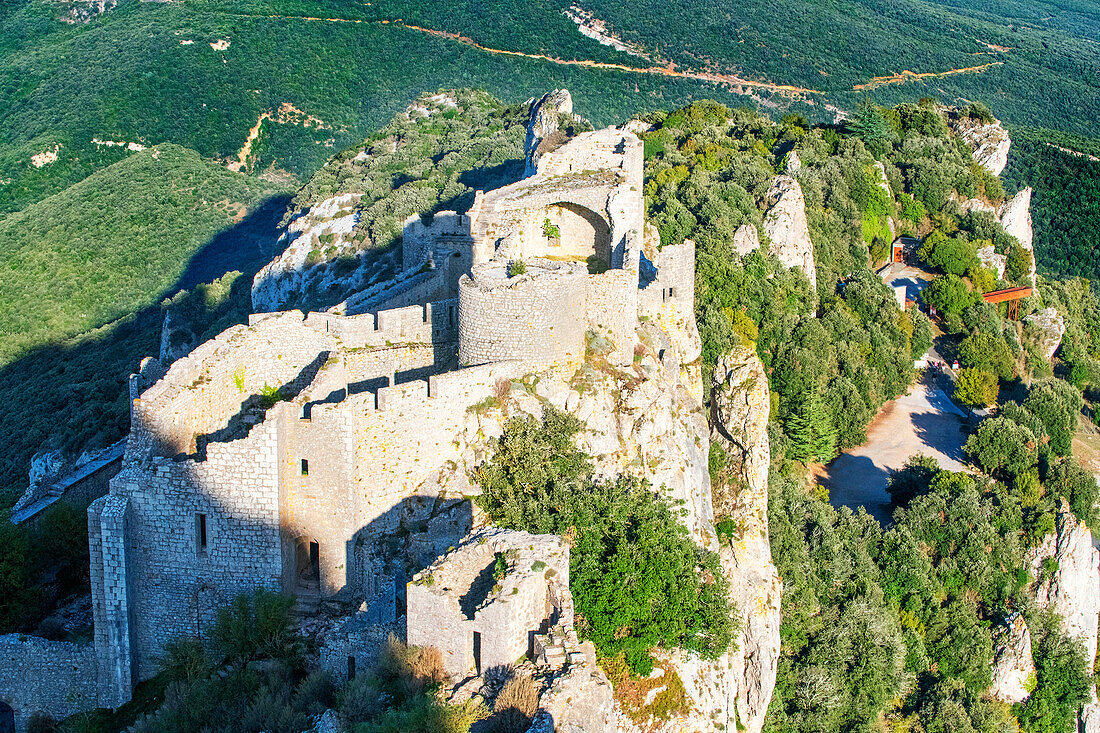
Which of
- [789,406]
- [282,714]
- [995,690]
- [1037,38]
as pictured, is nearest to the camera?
[282,714]

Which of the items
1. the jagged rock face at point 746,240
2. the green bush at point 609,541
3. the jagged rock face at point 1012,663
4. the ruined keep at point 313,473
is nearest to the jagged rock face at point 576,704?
the ruined keep at point 313,473

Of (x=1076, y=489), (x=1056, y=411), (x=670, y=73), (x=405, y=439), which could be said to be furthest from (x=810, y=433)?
(x=670, y=73)

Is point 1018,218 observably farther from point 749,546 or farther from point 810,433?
point 749,546

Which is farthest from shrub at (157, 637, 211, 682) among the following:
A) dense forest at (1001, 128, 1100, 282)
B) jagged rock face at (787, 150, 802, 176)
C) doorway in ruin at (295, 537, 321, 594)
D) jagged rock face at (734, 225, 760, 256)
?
dense forest at (1001, 128, 1100, 282)

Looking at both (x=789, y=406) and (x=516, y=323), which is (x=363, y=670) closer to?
(x=516, y=323)

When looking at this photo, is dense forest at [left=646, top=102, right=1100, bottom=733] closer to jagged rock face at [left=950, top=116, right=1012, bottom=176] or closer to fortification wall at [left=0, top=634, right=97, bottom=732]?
jagged rock face at [left=950, top=116, right=1012, bottom=176]

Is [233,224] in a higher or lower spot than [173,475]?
lower

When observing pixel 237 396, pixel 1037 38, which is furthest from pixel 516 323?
pixel 1037 38
